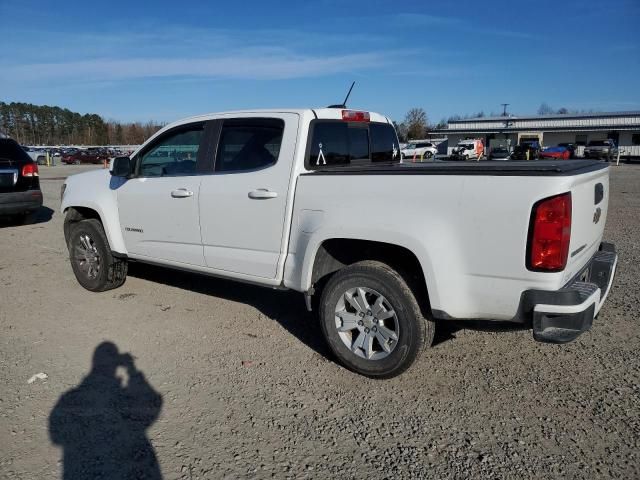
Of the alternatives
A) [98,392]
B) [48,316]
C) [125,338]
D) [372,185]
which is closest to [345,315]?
[372,185]

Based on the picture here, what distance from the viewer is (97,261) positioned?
564cm

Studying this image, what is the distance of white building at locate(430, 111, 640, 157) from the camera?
5316 cm

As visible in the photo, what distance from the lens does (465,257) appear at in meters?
3.07

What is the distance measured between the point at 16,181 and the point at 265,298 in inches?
264

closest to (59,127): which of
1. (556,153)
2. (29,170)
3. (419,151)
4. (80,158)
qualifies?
(80,158)

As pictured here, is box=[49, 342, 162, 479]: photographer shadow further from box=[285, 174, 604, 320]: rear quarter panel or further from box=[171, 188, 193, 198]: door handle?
box=[285, 174, 604, 320]: rear quarter panel

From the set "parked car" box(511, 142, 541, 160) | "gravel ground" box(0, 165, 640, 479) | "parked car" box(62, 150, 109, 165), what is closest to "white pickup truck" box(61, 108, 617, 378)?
"gravel ground" box(0, 165, 640, 479)

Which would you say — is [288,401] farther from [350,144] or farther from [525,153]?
[525,153]

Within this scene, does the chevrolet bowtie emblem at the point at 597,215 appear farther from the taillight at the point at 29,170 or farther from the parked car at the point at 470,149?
the parked car at the point at 470,149

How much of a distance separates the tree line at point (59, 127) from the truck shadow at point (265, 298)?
11643 centimetres

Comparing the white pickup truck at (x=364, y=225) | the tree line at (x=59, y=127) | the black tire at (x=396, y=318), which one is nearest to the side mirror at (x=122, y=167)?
the white pickup truck at (x=364, y=225)

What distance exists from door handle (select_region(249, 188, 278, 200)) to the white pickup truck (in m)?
0.02

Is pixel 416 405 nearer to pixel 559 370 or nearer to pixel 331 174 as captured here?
pixel 559 370

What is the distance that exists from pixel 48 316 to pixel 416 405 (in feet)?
12.4
